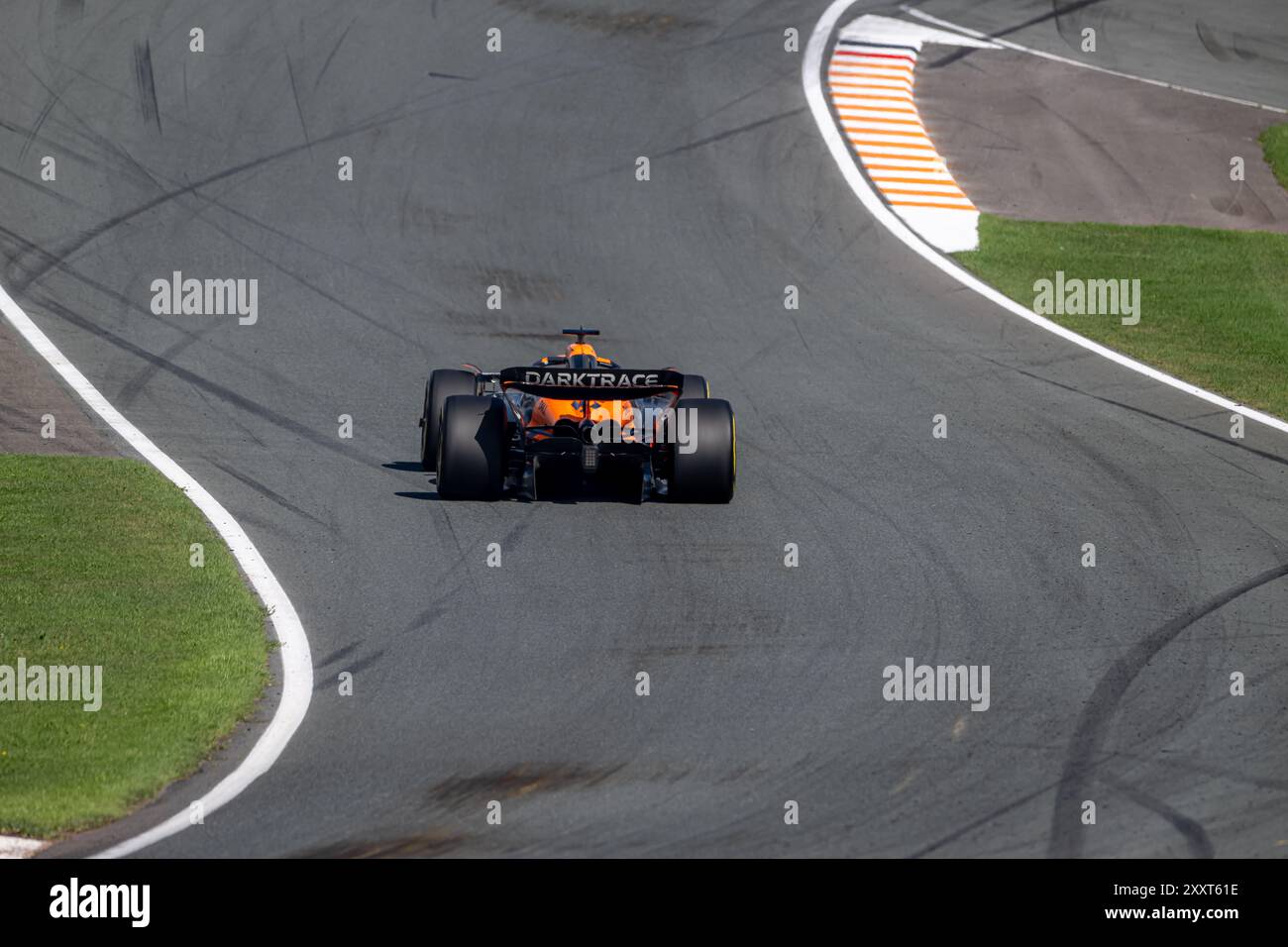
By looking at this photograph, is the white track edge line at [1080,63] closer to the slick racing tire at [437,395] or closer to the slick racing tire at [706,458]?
the slick racing tire at [706,458]

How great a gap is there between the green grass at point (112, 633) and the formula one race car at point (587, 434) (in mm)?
2207

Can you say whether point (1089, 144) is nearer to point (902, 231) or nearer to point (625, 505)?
point (902, 231)

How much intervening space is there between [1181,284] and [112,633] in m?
15.4

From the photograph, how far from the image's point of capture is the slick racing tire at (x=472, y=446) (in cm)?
1346

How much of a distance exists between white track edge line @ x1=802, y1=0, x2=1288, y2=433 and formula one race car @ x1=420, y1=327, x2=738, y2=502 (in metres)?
6.71

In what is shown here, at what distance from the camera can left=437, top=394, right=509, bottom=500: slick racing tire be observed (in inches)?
530

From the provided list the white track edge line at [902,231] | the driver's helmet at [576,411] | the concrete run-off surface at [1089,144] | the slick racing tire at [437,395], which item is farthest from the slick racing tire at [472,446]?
the concrete run-off surface at [1089,144]

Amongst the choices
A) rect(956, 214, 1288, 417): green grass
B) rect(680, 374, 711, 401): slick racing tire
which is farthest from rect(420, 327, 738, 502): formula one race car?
rect(956, 214, 1288, 417): green grass

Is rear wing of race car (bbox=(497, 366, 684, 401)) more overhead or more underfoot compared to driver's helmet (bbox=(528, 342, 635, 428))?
more overhead

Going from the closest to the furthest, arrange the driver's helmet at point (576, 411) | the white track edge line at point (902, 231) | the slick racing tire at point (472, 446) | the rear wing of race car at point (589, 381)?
the rear wing of race car at point (589, 381)
the slick racing tire at point (472, 446)
the driver's helmet at point (576, 411)
the white track edge line at point (902, 231)

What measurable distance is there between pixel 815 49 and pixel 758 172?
527 cm

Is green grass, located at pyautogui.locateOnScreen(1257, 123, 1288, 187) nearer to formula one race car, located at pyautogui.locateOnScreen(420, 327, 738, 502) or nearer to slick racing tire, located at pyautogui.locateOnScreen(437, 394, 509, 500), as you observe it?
formula one race car, located at pyautogui.locateOnScreen(420, 327, 738, 502)

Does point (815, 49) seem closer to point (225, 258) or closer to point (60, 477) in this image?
point (225, 258)
